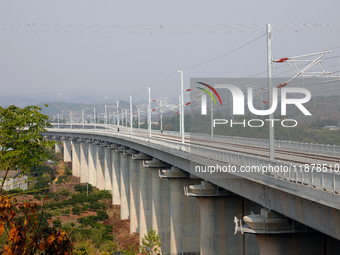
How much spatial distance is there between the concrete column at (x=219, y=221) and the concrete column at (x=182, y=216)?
9284mm

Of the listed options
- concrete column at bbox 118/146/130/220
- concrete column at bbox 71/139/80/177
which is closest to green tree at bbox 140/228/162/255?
concrete column at bbox 118/146/130/220

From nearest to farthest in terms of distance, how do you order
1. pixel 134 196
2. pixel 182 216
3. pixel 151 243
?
pixel 151 243
pixel 182 216
pixel 134 196

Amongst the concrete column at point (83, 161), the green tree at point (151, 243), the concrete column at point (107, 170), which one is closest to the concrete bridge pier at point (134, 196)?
the green tree at point (151, 243)

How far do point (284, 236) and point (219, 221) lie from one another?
36.3 feet

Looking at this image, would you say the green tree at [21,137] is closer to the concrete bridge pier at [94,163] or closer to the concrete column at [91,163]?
the concrete bridge pier at [94,163]

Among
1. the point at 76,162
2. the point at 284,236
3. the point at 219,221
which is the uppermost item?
the point at 284,236

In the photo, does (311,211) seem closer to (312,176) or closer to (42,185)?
(312,176)

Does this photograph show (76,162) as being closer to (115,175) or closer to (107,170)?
(107,170)

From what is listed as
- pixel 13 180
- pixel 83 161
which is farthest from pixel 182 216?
pixel 83 161

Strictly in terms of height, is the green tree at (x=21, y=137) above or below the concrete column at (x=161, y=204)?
above

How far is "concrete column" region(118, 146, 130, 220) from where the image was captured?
6606 centimetres

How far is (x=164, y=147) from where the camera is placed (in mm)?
37031

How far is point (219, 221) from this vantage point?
27.8m

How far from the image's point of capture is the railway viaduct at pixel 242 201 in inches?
510
